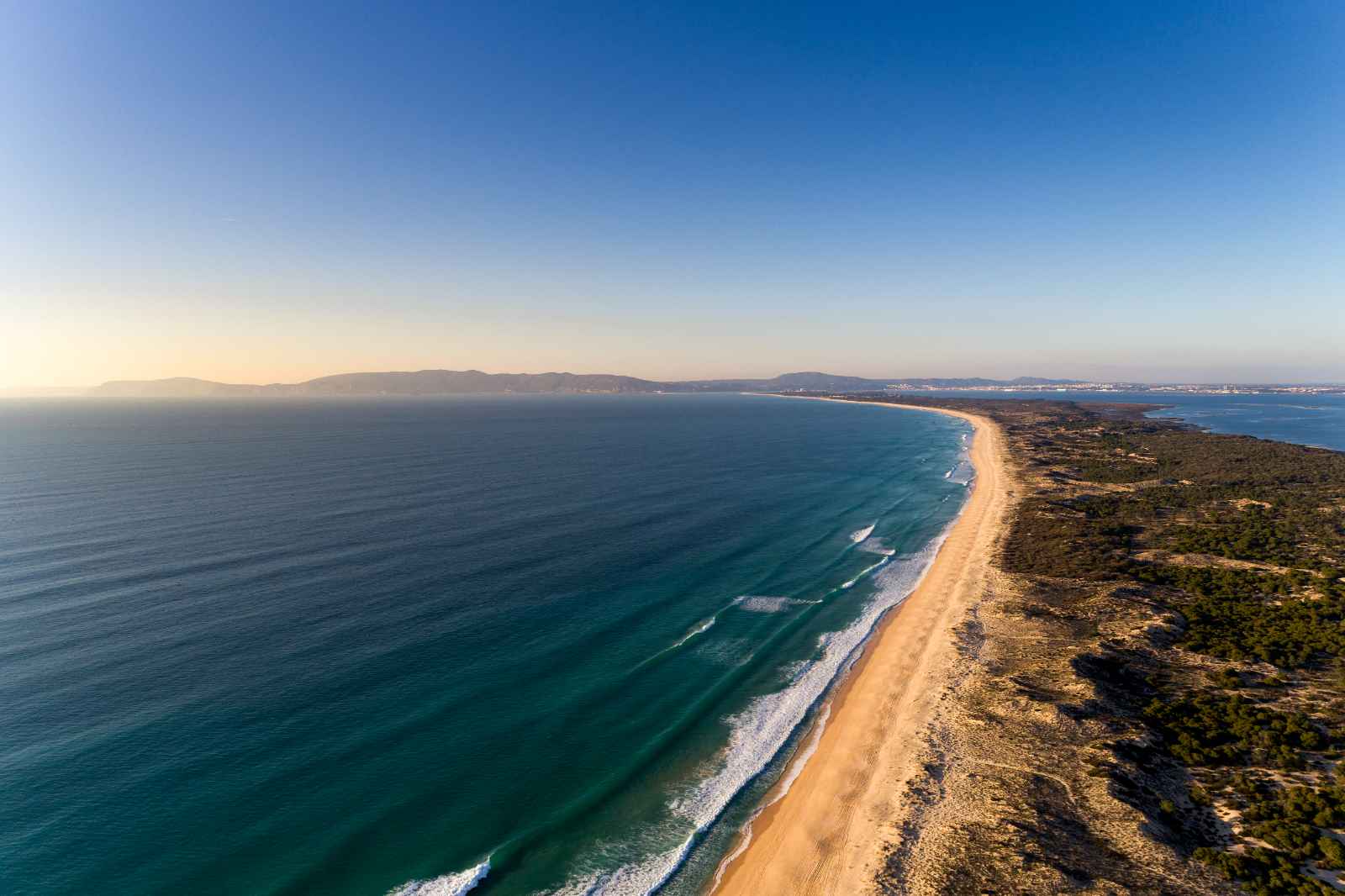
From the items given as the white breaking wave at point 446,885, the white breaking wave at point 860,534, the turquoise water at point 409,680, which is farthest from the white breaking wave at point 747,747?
the white breaking wave at point 860,534

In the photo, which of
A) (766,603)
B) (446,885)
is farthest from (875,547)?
(446,885)

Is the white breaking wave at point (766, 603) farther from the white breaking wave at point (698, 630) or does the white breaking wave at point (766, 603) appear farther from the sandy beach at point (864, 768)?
the sandy beach at point (864, 768)

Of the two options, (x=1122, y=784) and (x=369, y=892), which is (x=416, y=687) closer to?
(x=369, y=892)

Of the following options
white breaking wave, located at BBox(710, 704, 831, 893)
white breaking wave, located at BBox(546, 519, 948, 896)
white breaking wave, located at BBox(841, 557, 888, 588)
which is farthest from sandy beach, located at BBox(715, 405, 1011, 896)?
white breaking wave, located at BBox(841, 557, 888, 588)

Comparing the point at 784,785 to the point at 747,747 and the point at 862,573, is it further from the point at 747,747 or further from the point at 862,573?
the point at 862,573

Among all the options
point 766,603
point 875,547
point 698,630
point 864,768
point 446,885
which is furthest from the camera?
point 875,547

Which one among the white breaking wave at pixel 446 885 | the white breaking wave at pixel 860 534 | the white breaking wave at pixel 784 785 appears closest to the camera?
the white breaking wave at pixel 446 885
